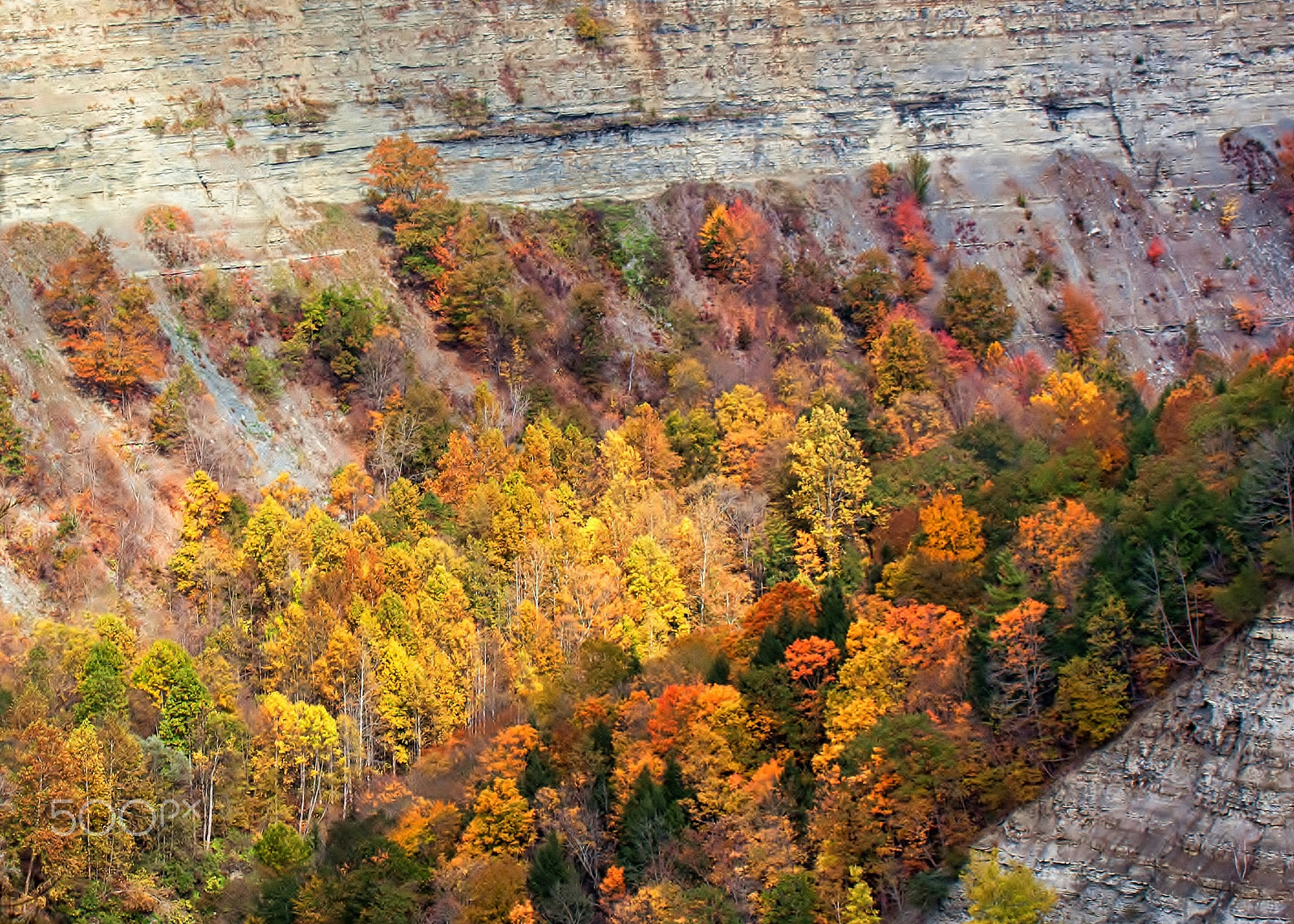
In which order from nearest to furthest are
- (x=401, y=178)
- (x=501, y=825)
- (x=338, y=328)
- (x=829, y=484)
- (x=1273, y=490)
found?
(x=1273, y=490)
(x=501, y=825)
(x=829, y=484)
(x=338, y=328)
(x=401, y=178)

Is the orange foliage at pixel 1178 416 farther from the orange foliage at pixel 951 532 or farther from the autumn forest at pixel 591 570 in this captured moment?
the orange foliage at pixel 951 532


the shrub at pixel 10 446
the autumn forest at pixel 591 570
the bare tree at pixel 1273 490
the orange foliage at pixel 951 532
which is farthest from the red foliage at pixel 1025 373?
the shrub at pixel 10 446

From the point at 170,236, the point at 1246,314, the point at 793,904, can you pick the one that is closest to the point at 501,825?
the point at 793,904

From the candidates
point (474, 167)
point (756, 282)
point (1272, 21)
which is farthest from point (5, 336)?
point (1272, 21)

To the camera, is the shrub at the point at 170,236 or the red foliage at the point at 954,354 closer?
the shrub at the point at 170,236

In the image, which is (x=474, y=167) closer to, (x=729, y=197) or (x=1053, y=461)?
(x=729, y=197)

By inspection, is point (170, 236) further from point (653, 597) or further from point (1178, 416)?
point (1178, 416)
